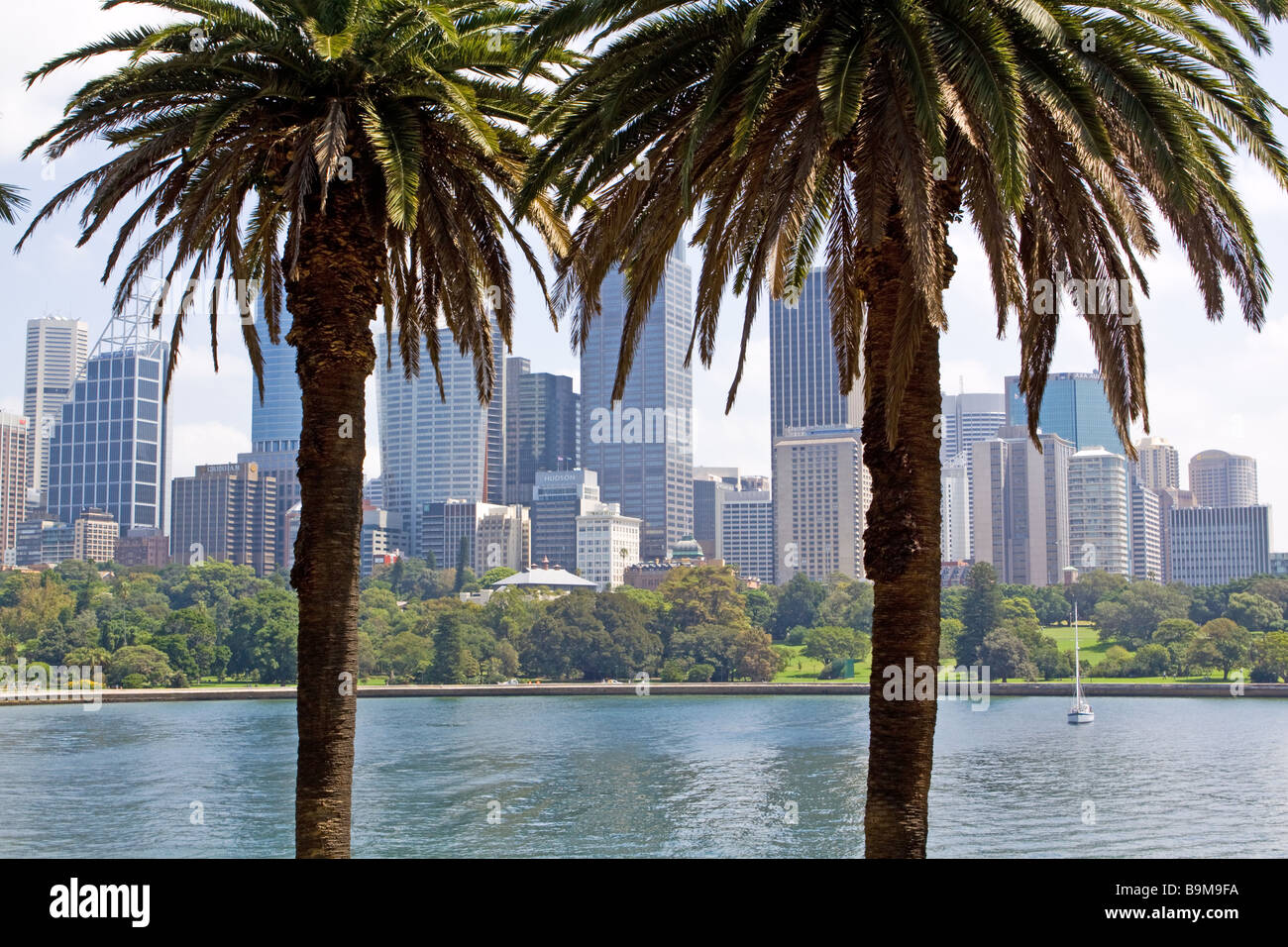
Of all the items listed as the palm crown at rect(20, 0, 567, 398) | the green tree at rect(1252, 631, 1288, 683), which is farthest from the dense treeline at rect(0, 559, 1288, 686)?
the palm crown at rect(20, 0, 567, 398)

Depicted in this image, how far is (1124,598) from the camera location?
16625 cm

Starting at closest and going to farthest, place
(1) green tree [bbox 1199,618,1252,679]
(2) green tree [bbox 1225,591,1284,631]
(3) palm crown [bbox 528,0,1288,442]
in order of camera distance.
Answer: (3) palm crown [bbox 528,0,1288,442] < (1) green tree [bbox 1199,618,1252,679] < (2) green tree [bbox 1225,591,1284,631]

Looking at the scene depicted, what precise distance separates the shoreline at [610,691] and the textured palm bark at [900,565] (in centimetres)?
13457

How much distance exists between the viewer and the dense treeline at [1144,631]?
143 meters

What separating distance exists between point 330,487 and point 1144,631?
159 m

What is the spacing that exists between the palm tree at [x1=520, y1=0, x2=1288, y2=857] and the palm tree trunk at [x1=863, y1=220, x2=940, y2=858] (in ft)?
0.07

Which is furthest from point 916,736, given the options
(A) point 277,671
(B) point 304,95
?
(A) point 277,671

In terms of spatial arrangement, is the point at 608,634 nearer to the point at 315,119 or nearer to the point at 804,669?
the point at 804,669

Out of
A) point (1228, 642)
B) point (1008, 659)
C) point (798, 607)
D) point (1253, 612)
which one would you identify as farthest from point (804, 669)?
point (1253, 612)

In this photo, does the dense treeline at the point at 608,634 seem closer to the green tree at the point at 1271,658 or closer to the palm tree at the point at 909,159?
the green tree at the point at 1271,658

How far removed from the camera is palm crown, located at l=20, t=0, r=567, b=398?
47.2ft

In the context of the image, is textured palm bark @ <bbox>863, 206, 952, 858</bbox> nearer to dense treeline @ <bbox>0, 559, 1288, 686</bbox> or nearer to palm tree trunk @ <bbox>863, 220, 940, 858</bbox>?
palm tree trunk @ <bbox>863, 220, 940, 858</bbox>

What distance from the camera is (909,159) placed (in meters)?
12.2

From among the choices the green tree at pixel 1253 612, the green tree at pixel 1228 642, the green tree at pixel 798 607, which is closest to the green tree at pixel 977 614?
the green tree at pixel 1228 642
